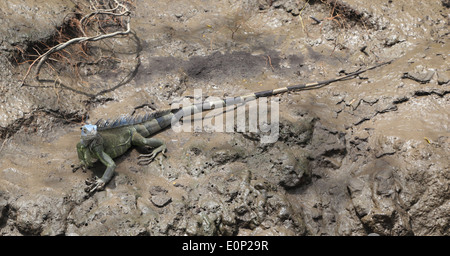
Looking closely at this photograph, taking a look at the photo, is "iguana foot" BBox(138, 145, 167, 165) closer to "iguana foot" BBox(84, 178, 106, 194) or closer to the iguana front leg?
the iguana front leg

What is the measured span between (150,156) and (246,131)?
4.53 feet

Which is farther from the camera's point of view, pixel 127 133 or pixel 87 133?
pixel 127 133

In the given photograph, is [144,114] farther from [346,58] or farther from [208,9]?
[346,58]

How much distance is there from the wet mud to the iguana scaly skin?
13 centimetres

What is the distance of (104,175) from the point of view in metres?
4.52

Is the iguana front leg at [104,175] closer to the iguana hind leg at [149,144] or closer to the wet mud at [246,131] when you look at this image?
the wet mud at [246,131]

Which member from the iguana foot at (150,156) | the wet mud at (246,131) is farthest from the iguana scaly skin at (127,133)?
the wet mud at (246,131)

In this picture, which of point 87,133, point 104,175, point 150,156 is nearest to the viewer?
point 87,133

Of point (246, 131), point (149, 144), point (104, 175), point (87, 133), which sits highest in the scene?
point (246, 131)

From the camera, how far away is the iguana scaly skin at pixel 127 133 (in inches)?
177

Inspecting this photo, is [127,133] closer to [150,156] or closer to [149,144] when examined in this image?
[149,144]

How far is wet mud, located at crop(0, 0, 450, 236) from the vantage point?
14.1 ft

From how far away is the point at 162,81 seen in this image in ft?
20.4

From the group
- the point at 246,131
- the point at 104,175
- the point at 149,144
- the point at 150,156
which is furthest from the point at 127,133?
the point at 246,131
